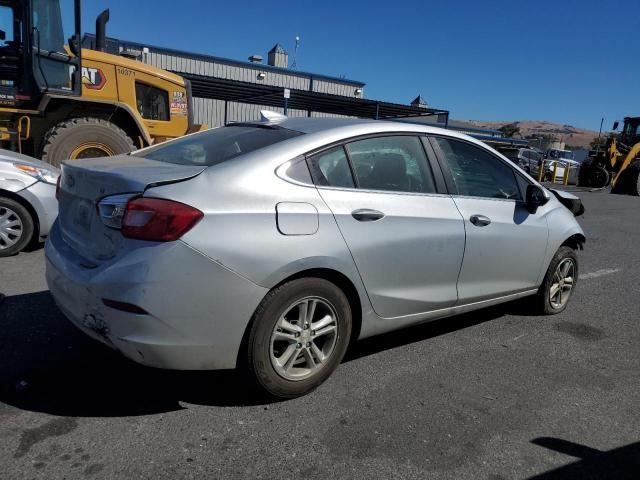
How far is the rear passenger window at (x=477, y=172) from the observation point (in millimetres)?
3652

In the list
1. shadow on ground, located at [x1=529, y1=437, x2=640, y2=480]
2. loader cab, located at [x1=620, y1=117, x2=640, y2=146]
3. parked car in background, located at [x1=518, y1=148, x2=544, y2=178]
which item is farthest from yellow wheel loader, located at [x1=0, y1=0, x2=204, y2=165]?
parked car in background, located at [x1=518, y1=148, x2=544, y2=178]

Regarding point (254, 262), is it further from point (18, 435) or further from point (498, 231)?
point (498, 231)

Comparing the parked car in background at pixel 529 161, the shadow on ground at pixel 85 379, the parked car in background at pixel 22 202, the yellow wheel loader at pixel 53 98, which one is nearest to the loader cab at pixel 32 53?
the yellow wheel loader at pixel 53 98

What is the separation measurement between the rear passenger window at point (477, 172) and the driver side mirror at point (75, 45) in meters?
6.93

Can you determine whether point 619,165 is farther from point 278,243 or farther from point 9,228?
point 278,243

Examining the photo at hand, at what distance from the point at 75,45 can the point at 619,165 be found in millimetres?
22514

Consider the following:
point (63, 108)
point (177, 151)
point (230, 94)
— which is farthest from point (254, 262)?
point (230, 94)

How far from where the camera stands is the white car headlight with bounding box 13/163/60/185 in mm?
5434

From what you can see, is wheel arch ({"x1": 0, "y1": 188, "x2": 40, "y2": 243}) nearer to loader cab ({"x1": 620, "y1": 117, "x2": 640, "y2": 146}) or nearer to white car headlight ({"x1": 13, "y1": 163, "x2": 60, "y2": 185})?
white car headlight ({"x1": 13, "y1": 163, "x2": 60, "y2": 185})

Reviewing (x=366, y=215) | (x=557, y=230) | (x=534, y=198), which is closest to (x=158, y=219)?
(x=366, y=215)

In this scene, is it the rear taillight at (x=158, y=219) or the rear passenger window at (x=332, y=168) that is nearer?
the rear taillight at (x=158, y=219)

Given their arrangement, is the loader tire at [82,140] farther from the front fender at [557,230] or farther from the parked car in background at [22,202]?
the front fender at [557,230]

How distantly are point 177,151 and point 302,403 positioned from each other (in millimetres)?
1751

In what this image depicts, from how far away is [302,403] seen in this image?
2912mm
